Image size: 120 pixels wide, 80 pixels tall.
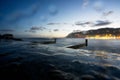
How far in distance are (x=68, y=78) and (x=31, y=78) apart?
220 centimetres

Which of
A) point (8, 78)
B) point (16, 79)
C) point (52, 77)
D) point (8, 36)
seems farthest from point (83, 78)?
point (8, 36)

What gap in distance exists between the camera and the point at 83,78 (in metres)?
5.95

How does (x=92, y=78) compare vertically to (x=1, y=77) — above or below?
below

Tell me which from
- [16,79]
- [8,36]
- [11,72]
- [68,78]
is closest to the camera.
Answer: [16,79]

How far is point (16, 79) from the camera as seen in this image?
17.9 feet

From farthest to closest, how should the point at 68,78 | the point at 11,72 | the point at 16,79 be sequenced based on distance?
the point at 11,72 → the point at 68,78 → the point at 16,79

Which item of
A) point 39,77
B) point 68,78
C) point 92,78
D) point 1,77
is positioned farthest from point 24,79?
point 92,78

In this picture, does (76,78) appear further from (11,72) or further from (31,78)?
(11,72)

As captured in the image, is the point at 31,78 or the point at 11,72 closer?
the point at 31,78

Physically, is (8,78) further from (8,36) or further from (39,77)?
(8,36)

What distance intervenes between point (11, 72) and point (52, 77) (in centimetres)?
279

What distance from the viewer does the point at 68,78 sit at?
5840 mm

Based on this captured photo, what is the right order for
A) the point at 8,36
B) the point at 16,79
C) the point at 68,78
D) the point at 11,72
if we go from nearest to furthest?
the point at 16,79 < the point at 68,78 < the point at 11,72 < the point at 8,36

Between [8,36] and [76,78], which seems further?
[8,36]
